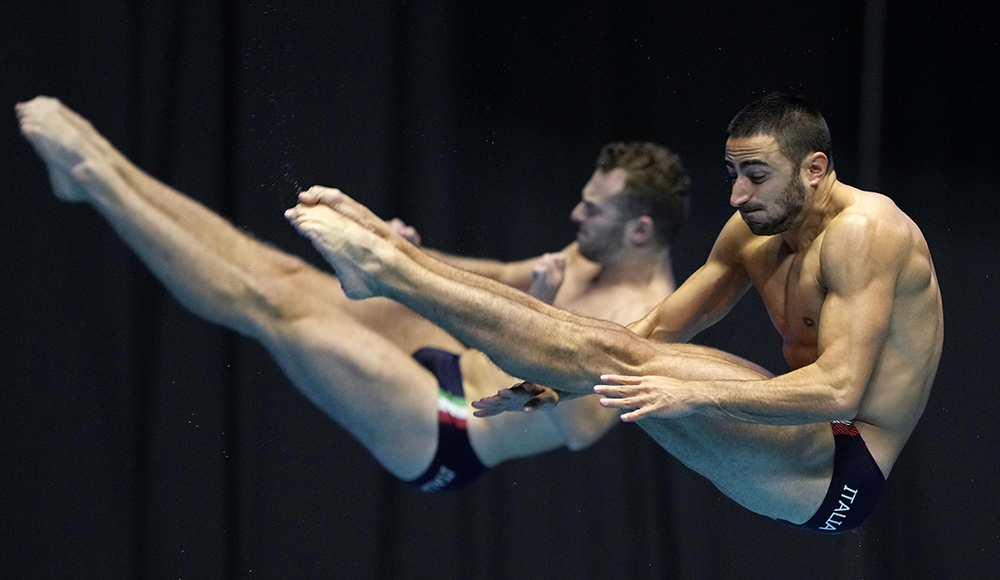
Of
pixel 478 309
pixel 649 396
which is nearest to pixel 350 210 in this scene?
pixel 478 309

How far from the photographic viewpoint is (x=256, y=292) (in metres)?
2.68

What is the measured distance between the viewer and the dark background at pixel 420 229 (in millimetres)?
2916

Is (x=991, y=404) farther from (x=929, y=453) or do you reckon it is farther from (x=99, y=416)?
(x=99, y=416)

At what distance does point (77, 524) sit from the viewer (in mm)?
2902

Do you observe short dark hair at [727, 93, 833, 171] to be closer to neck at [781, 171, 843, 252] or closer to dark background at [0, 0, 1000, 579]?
neck at [781, 171, 843, 252]

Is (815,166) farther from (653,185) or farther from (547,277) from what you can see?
(653,185)

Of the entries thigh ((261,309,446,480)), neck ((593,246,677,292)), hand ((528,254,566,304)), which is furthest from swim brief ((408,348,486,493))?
neck ((593,246,677,292))

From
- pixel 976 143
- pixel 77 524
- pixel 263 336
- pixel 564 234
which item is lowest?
pixel 77 524

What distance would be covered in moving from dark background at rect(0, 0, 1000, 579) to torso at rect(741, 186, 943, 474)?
4.94ft

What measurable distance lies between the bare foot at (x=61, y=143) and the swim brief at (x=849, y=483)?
1.87 m

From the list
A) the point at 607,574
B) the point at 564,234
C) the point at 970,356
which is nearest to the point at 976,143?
the point at 970,356

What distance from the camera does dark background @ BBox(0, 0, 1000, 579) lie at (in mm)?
2916

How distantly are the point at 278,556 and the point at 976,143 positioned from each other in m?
2.97

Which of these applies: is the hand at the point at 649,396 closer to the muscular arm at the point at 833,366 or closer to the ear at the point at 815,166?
the muscular arm at the point at 833,366
